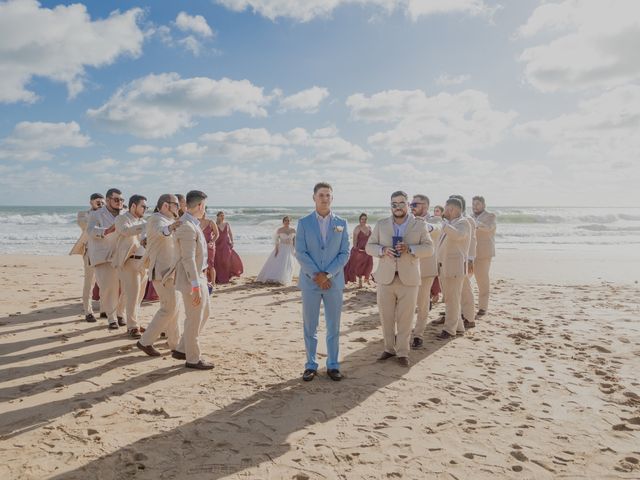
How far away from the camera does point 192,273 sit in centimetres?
437

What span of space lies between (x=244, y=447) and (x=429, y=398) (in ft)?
5.94

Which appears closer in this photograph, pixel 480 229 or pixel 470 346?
pixel 470 346

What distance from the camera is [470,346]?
18.5 feet

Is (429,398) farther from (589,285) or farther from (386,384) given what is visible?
(589,285)

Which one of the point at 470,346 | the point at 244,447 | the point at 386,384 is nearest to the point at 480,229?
the point at 470,346

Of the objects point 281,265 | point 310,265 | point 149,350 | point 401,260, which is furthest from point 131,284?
point 281,265

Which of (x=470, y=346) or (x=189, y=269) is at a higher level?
(x=189, y=269)

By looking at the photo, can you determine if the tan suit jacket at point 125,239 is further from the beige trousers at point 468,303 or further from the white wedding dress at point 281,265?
the white wedding dress at point 281,265

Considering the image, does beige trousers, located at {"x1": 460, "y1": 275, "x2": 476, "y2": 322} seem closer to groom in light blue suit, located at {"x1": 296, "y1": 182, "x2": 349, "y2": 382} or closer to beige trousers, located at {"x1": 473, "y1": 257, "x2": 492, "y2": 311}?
beige trousers, located at {"x1": 473, "y1": 257, "x2": 492, "y2": 311}

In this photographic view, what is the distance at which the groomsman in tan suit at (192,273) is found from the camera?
14.4ft

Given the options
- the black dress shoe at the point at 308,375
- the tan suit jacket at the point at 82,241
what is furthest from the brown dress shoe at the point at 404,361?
the tan suit jacket at the point at 82,241

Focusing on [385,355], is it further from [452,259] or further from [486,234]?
[486,234]

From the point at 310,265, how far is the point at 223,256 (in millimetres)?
6723

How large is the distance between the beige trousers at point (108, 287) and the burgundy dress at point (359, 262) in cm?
510
